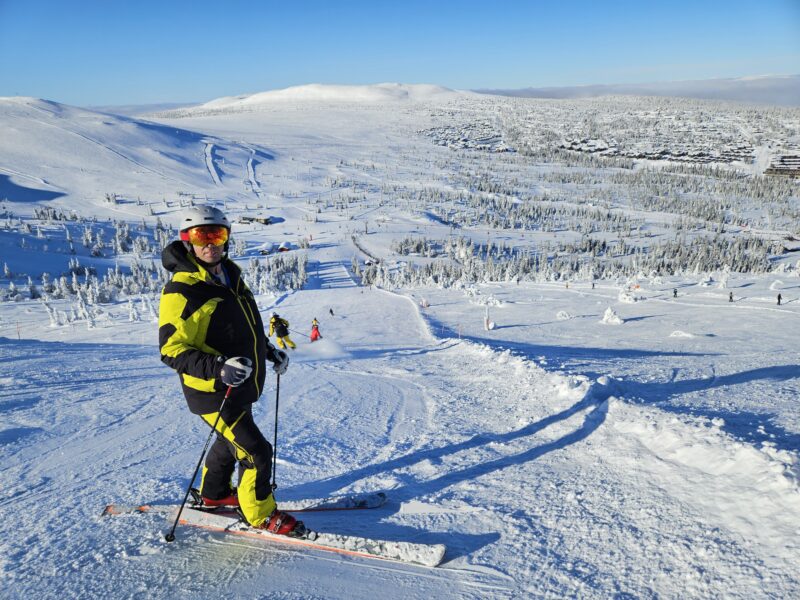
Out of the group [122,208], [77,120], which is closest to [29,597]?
[122,208]

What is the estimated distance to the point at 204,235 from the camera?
139 inches

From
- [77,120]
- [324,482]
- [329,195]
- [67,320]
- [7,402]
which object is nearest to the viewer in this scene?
[324,482]

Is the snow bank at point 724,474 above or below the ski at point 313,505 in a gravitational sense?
above

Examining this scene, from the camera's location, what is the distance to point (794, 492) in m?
3.53

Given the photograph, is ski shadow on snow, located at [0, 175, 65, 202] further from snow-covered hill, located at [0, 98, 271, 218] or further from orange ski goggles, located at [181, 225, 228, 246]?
orange ski goggles, located at [181, 225, 228, 246]

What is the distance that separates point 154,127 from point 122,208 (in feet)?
→ 322

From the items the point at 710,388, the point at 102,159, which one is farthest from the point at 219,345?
the point at 102,159

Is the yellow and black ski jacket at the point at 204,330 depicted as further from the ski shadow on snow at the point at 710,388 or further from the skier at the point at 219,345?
the ski shadow on snow at the point at 710,388

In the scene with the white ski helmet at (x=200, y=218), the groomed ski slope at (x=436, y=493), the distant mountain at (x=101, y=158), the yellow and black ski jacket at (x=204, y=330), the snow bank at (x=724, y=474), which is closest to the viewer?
the groomed ski slope at (x=436, y=493)

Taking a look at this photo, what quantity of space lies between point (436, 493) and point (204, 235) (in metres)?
3.16

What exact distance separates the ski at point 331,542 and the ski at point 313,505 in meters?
0.02

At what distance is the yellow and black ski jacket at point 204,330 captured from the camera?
3.32 meters

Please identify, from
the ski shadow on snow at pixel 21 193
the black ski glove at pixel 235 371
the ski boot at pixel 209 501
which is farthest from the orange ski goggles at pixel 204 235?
the ski shadow on snow at pixel 21 193

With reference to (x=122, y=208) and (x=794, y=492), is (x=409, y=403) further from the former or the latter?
(x=122, y=208)
